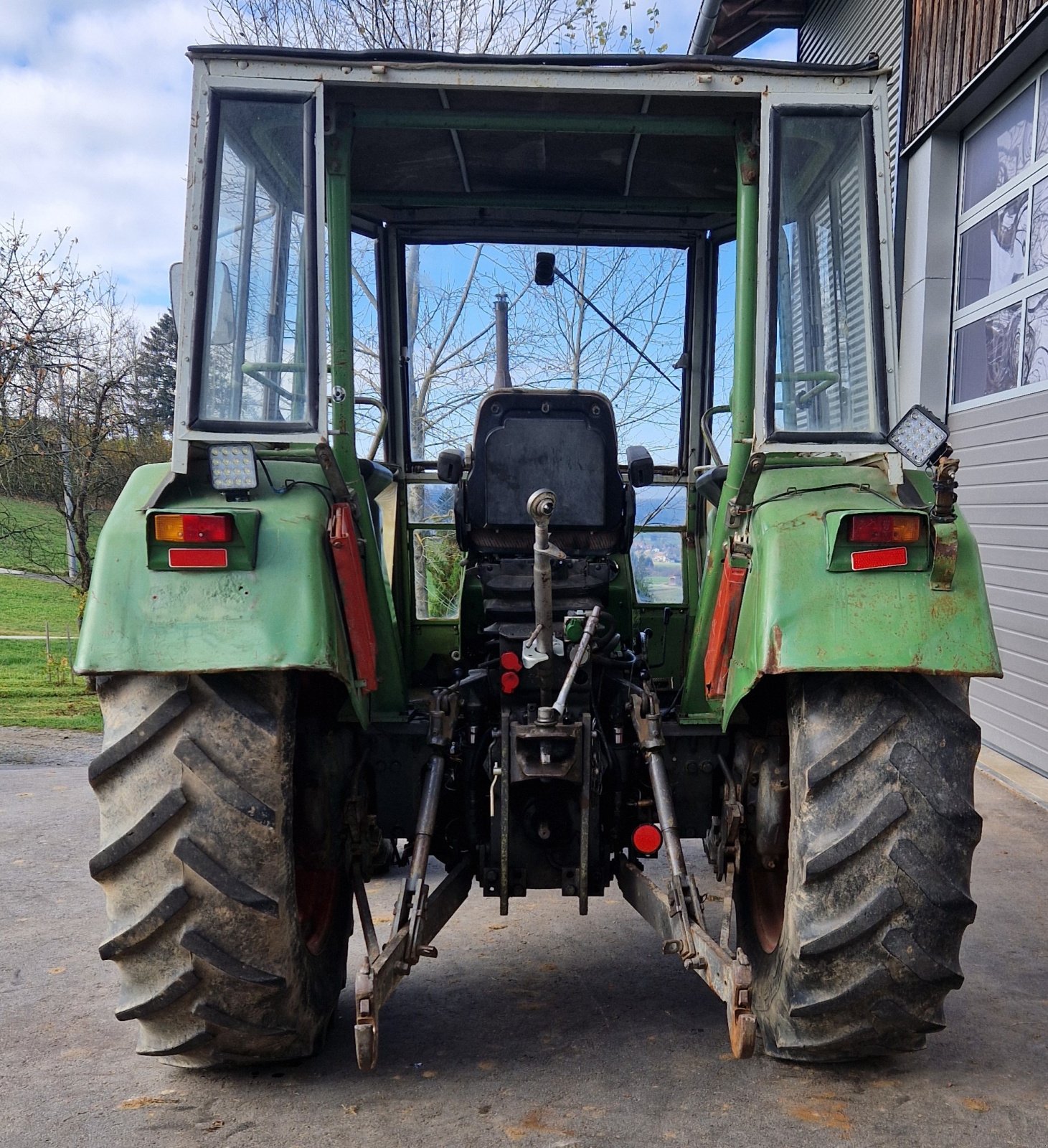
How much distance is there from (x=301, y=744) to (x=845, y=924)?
1.49 meters

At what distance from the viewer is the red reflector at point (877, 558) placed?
2674 mm

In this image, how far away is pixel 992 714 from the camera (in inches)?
295

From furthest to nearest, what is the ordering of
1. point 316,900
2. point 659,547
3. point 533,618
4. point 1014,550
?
point 1014,550 → point 659,547 → point 533,618 → point 316,900

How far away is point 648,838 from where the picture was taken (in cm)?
311

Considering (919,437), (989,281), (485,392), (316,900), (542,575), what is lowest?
→ (316,900)

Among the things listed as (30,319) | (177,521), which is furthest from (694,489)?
(30,319)

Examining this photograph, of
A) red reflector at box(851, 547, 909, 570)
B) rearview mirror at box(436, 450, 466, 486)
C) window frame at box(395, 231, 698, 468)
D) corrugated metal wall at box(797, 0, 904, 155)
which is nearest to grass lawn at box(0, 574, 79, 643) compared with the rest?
corrugated metal wall at box(797, 0, 904, 155)

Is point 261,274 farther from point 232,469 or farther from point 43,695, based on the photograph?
point 43,695

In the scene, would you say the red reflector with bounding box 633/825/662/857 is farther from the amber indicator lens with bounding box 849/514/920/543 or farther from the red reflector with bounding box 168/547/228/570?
the red reflector with bounding box 168/547/228/570

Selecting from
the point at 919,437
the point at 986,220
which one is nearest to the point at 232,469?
the point at 919,437

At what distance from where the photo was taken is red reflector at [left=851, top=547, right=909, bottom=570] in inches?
105

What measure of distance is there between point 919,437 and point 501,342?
205cm

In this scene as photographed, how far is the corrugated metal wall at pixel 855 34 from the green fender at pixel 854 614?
22.0 ft

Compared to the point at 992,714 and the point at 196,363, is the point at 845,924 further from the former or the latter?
the point at 992,714
